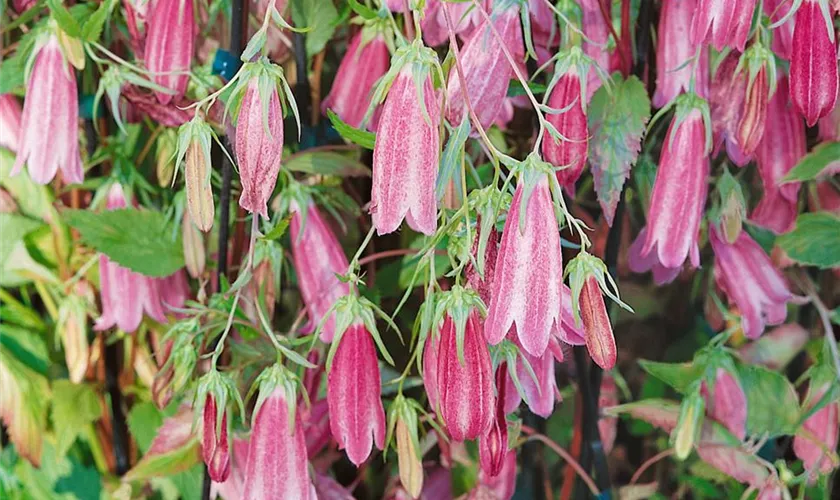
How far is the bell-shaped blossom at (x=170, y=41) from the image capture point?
0.48m

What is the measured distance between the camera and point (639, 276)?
35.6 inches

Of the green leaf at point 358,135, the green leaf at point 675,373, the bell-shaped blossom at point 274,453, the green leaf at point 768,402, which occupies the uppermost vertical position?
the green leaf at point 358,135

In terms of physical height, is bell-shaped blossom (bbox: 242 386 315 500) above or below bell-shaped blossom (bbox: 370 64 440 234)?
below

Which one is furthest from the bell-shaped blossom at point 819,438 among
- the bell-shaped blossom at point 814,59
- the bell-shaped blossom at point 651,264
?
the bell-shaped blossom at point 814,59

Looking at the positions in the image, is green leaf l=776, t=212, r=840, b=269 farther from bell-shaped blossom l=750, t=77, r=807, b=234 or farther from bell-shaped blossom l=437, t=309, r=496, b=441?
bell-shaped blossom l=437, t=309, r=496, b=441

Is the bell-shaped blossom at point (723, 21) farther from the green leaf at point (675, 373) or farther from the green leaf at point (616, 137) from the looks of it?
the green leaf at point (675, 373)

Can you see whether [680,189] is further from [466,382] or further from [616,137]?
[466,382]

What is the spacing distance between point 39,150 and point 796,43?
0.39 m

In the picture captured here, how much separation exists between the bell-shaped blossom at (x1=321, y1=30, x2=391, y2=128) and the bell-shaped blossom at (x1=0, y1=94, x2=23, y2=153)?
0.23 m

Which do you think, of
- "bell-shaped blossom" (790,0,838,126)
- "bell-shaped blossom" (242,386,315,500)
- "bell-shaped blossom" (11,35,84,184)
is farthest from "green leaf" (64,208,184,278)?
"bell-shaped blossom" (790,0,838,126)

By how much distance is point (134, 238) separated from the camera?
564mm

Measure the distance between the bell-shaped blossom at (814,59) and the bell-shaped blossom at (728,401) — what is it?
23 centimetres

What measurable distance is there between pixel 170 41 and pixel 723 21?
28cm

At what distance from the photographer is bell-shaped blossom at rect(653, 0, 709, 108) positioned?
48 cm
